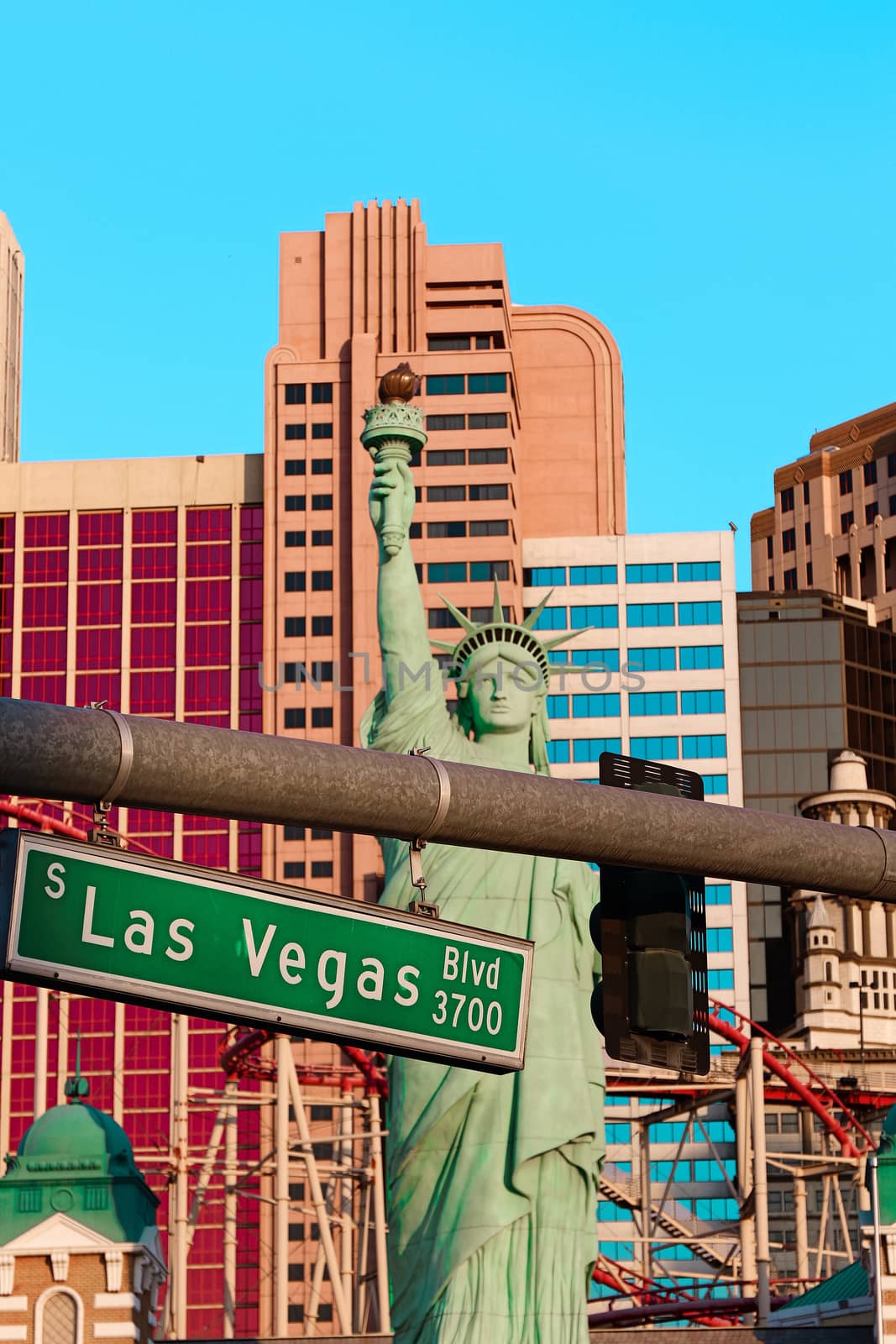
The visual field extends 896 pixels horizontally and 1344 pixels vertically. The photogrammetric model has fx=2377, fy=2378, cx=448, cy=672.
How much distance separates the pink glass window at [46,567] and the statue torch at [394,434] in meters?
84.7

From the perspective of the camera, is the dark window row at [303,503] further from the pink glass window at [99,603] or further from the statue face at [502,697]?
the statue face at [502,697]

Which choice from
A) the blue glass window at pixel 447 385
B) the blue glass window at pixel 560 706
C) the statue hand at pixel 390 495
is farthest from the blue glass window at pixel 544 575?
the statue hand at pixel 390 495

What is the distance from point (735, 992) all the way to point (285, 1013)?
9732 cm

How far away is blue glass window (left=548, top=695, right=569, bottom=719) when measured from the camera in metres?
110

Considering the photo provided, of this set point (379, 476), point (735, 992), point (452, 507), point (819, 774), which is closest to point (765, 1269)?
point (379, 476)

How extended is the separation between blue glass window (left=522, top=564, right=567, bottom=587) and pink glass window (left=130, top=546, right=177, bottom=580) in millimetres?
16977

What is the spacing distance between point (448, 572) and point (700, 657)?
1243 centimetres

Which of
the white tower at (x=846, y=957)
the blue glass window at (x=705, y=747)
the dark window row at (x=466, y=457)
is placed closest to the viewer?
the blue glass window at (x=705, y=747)

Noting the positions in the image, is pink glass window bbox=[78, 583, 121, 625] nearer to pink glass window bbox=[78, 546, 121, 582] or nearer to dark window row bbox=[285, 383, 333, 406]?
pink glass window bbox=[78, 546, 121, 582]

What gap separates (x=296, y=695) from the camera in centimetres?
10719

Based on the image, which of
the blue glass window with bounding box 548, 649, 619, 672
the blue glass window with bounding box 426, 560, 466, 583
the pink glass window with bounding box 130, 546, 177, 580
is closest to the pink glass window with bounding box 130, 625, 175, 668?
the pink glass window with bounding box 130, 546, 177, 580

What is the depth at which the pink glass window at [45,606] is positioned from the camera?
11331 centimetres

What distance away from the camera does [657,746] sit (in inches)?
4286

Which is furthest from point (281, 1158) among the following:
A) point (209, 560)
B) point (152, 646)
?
point (209, 560)
